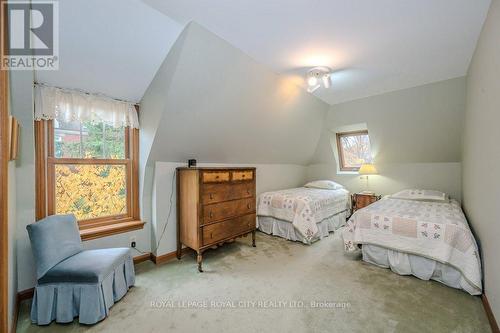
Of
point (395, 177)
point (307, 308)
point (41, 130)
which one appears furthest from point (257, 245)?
point (395, 177)

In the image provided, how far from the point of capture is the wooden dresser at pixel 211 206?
2625mm

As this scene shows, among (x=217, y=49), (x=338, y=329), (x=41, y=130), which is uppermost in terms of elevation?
(x=217, y=49)

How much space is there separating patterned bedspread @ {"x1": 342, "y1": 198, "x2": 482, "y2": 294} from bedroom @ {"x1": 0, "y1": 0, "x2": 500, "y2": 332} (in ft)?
0.05

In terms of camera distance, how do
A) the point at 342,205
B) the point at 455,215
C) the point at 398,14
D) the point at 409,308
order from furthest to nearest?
the point at 342,205 → the point at 455,215 → the point at 409,308 → the point at 398,14

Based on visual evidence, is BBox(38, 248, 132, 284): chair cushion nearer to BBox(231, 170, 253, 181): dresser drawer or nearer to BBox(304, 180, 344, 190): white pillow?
BBox(231, 170, 253, 181): dresser drawer

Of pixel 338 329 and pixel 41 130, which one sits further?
pixel 41 130

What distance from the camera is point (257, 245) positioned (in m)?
3.40

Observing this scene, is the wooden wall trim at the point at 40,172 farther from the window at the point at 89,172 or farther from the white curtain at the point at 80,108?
the white curtain at the point at 80,108

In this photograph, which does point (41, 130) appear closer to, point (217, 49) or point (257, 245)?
point (217, 49)

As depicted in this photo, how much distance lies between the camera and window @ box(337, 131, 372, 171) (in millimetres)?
4867

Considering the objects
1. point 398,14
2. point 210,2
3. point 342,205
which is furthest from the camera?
point 342,205

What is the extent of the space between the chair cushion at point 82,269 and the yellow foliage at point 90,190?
678 mm

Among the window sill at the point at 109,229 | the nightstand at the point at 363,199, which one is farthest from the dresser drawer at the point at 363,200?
the window sill at the point at 109,229

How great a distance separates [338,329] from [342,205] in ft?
9.95
